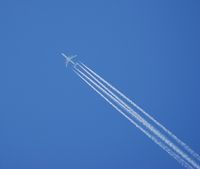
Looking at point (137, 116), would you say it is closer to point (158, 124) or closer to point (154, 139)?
point (158, 124)

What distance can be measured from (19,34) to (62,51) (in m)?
0.92

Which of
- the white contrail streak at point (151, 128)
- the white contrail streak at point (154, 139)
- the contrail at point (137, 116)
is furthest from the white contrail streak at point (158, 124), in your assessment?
the white contrail streak at point (154, 139)

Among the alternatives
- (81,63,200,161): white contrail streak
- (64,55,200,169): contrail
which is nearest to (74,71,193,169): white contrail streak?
(64,55,200,169): contrail

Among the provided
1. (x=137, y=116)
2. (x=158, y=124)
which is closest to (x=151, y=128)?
(x=158, y=124)

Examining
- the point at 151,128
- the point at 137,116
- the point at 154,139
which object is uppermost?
the point at 137,116

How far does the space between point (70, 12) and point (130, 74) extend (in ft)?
5.24

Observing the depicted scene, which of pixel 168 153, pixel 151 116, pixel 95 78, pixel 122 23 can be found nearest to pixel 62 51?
pixel 95 78

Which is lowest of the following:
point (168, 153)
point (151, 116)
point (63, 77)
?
point (168, 153)

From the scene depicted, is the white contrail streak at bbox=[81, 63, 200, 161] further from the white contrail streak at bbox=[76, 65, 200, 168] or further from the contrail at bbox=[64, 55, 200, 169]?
the white contrail streak at bbox=[76, 65, 200, 168]

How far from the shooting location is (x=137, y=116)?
6559mm

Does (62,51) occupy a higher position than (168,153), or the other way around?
(62,51)

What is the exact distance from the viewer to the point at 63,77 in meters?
6.76

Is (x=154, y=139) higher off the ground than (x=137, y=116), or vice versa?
(x=137, y=116)

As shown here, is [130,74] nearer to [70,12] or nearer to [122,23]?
[122,23]
